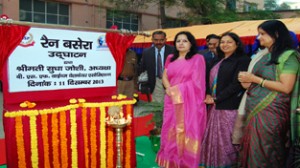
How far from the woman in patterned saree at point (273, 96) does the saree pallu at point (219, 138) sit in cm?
40

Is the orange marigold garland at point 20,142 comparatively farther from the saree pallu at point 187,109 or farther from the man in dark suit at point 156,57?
the man in dark suit at point 156,57

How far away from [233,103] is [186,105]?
46 centimetres

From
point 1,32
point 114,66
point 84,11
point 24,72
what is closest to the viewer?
point 1,32

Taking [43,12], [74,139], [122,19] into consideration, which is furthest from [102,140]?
[122,19]

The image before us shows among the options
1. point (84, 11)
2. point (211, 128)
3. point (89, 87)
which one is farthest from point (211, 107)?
point (84, 11)

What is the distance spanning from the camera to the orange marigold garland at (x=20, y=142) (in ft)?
8.46

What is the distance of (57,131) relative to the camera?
2771mm

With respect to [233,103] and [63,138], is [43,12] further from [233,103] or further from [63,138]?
[233,103]

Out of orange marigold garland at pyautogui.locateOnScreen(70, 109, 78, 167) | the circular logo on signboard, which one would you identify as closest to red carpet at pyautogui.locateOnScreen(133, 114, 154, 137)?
orange marigold garland at pyautogui.locateOnScreen(70, 109, 78, 167)

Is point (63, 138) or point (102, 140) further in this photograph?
point (102, 140)

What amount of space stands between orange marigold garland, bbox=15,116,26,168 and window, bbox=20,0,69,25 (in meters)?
9.69

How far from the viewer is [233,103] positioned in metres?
3.02

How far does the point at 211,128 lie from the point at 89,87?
1250mm

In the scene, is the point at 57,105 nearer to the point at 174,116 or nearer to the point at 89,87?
the point at 89,87
